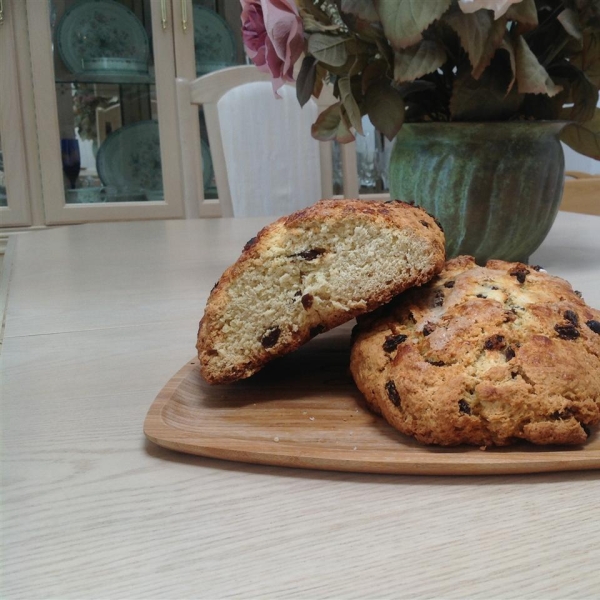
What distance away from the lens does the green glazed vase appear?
87 centimetres

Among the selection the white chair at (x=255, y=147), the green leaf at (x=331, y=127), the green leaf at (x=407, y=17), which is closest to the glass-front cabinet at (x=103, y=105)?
the white chair at (x=255, y=147)

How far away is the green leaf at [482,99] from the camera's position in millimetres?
826

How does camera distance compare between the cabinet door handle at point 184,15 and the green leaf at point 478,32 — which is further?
the cabinet door handle at point 184,15

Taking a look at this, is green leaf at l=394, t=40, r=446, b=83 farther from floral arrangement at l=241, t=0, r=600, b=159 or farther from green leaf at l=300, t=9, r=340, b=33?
green leaf at l=300, t=9, r=340, b=33

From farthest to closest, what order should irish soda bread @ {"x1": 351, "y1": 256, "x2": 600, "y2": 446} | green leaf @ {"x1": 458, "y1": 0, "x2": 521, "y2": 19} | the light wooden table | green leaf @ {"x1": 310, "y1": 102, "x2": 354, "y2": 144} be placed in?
1. green leaf @ {"x1": 310, "y1": 102, "x2": 354, "y2": 144}
2. green leaf @ {"x1": 458, "y1": 0, "x2": 521, "y2": 19}
3. irish soda bread @ {"x1": 351, "y1": 256, "x2": 600, "y2": 446}
4. the light wooden table

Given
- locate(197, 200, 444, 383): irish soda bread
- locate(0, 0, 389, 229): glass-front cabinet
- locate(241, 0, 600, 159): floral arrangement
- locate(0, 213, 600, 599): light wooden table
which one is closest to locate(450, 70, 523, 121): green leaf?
locate(241, 0, 600, 159): floral arrangement

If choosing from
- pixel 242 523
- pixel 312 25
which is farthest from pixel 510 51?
pixel 242 523

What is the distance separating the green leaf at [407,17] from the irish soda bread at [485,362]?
322mm

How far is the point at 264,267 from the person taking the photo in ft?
1.81

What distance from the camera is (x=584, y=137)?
956 mm

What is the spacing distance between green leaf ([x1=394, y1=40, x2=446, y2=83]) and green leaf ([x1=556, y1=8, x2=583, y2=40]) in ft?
0.50

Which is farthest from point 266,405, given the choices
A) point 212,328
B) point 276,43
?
point 276,43

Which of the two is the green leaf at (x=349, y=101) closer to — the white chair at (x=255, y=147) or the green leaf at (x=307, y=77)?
the green leaf at (x=307, y=77)

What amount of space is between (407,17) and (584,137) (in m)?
0.41
